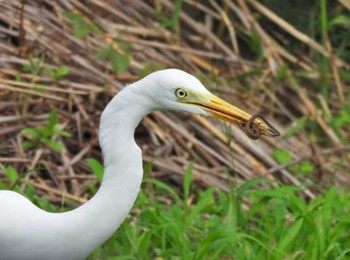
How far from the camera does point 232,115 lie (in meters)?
3.62

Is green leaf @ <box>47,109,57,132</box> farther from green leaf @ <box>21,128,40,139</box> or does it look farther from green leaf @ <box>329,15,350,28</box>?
green leaf @ <box>329,15,350,28</box>

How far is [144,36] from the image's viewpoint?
21.2ft

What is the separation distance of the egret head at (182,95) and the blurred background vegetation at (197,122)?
796mm

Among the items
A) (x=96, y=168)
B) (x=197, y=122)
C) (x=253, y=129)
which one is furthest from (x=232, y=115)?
(x=197, y=122)

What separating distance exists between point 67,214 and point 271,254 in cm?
107

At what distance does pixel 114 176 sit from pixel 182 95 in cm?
37

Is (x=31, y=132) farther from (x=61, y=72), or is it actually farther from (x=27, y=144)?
(x=61, y=72)

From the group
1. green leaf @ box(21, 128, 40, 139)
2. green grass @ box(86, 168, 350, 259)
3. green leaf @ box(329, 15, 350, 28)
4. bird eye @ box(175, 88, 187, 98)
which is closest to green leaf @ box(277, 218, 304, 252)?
green grass @ box(86, 168, 350, 259)

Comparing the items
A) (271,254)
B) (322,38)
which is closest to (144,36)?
(322,38)

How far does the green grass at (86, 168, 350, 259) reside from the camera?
443cm

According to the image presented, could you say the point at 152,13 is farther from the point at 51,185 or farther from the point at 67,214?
the point at 67,214

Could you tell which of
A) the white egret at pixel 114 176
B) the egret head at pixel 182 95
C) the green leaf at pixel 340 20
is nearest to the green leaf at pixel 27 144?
the white egret at pixel 114 176

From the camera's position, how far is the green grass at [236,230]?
4434 mm

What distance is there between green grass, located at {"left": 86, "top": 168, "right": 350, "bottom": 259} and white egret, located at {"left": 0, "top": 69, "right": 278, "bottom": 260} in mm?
703
